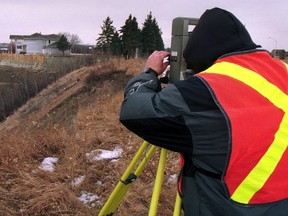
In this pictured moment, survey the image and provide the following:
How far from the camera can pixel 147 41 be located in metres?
44.6

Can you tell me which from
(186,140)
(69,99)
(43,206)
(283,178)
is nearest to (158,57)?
(186,140)

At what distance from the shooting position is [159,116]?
1389mm

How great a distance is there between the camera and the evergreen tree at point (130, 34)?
40.3 meters

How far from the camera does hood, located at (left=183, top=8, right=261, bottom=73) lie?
1432mm

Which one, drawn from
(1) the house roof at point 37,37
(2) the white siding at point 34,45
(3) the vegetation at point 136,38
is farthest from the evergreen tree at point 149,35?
(2) the white siding at point 34,45

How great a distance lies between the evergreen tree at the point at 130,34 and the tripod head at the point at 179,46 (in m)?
37.0

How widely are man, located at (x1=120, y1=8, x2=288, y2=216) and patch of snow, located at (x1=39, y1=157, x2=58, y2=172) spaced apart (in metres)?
3.75

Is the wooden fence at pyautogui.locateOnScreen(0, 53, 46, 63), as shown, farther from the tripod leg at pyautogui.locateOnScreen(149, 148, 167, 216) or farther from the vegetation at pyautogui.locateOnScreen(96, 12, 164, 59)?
the tripod leg at pyautogui.locateOnScreen(149, 148, 167, 216)

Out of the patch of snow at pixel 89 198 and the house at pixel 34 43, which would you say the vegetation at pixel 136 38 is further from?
the house at pixel 34 43

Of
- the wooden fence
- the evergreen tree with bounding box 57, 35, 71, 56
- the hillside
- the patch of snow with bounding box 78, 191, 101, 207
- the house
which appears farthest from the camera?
the house

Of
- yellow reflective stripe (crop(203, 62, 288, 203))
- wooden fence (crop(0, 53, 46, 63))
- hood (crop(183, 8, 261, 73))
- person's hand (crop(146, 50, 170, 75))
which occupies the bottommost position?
wooden fence (crop(0, 53, 46, 63))

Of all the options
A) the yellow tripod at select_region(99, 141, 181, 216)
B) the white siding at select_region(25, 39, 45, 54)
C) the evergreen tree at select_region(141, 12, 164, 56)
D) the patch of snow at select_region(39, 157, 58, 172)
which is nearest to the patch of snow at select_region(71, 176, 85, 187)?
the patch of snow at select_region(39, 157, 58, 172)

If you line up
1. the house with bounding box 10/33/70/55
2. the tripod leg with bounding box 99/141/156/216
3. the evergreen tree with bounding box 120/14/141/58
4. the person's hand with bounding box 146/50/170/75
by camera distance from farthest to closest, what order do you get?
the house with bounding box 10/33/70/55 < the evergreen tree with bounding box 120/14/141/58 < the tripod leg with bounding box 99/141/156/216 < the person's hand with bounding box 146/50/170/75

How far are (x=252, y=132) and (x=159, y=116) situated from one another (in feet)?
1.13
